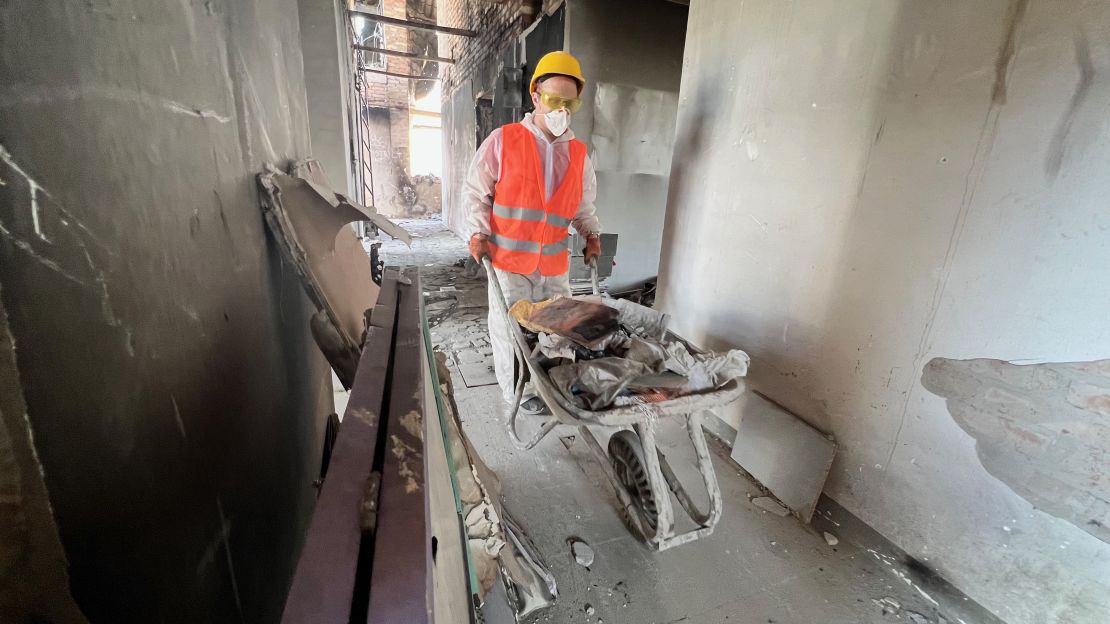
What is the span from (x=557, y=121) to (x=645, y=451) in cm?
159

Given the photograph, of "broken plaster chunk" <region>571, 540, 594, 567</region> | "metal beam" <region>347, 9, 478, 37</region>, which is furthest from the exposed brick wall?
"broken plaster chunk" <region>571, 540, 594, 567</region>

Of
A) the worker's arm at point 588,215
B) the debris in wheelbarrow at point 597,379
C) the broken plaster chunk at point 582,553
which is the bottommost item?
the broken plaster chunk at point 582,553

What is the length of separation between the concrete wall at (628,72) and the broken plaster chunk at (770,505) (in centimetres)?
335

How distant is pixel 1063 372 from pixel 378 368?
1.80m

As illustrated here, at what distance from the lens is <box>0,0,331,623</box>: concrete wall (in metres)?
0.43

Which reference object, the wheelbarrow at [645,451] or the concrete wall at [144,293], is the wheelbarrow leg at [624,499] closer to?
the wheelbarrow at [645,451]

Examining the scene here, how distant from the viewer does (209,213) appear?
80 centimetres

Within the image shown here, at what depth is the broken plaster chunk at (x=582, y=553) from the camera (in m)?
1.69

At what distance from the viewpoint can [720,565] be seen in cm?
171

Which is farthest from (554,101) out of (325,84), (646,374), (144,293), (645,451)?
(325,84)

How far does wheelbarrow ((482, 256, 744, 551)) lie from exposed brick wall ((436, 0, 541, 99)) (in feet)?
13.9

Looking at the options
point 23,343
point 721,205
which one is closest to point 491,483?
point 23,343

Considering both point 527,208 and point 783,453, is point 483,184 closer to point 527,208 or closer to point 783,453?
point 527,208

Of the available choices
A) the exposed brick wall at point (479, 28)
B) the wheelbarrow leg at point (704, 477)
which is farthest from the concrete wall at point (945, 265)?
the exposed brick wall at point (479, 28)
